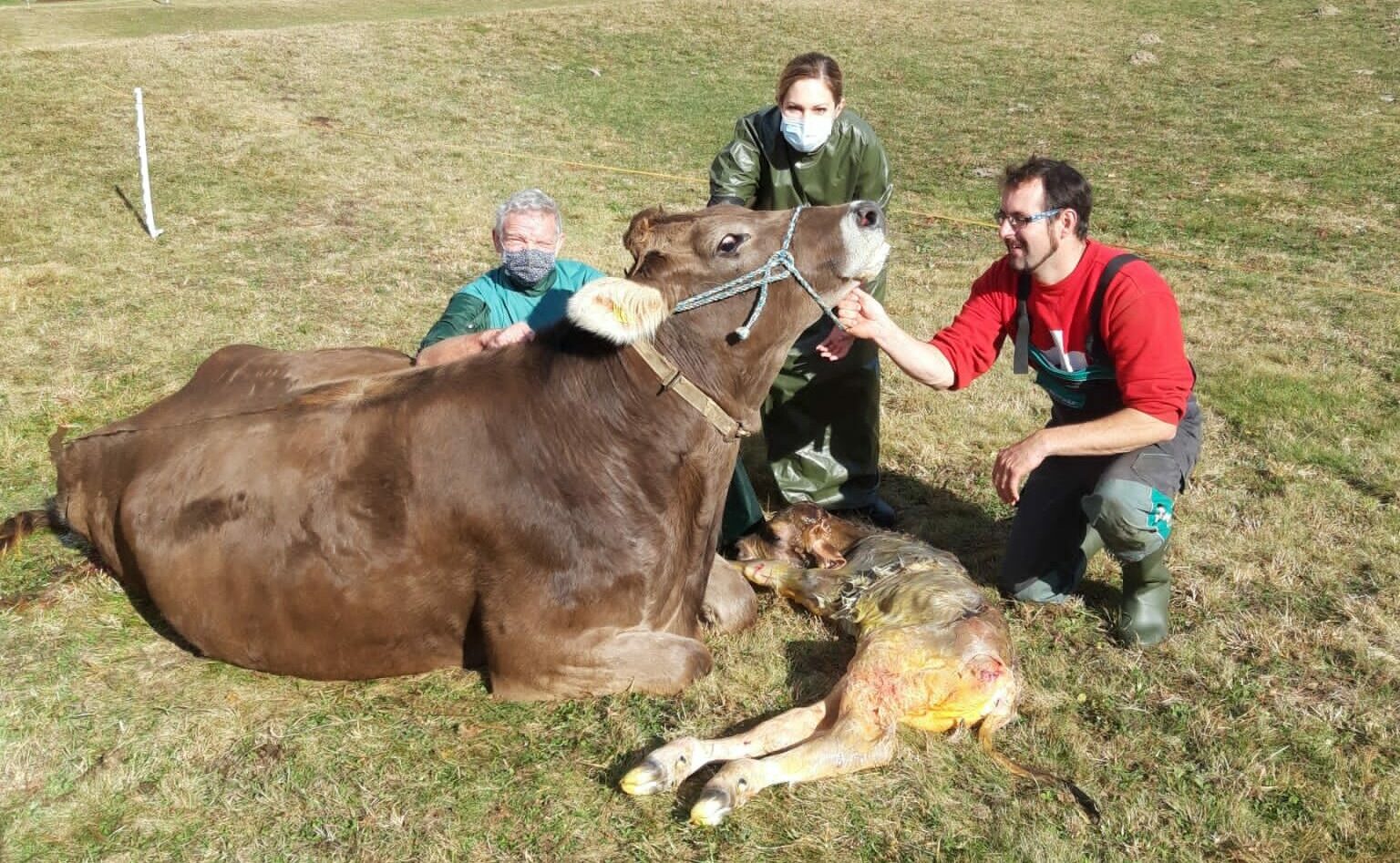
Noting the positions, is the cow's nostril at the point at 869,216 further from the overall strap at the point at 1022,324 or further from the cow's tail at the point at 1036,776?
the cow's tail at the point at 1036,776

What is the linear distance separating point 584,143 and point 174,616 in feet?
47.7

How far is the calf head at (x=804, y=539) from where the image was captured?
5078mm

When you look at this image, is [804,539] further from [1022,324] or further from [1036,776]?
[1036,776]

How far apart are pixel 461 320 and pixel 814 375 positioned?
1856 millimetres

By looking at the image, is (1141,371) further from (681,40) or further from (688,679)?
(681,40)

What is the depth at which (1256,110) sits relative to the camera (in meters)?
18.8

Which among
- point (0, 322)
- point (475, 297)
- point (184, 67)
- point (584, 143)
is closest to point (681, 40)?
point (584, 143)

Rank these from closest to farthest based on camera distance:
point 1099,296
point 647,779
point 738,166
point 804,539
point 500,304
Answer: point 647,779
point 1099,296
point 804,539
point 500,304
point 738,166

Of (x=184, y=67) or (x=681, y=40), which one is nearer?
(x=184, y=67)

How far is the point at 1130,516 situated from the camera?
4.41 metres

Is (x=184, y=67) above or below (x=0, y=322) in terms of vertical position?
above

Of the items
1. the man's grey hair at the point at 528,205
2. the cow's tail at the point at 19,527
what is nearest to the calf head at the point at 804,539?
the man's grey hair at the point at 528,205

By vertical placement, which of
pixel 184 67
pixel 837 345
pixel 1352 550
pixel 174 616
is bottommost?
pixel 1352 550

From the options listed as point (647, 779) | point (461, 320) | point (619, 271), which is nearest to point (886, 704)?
point (647, 779)
